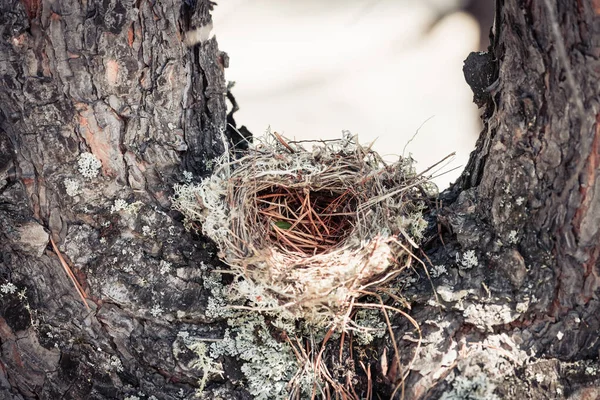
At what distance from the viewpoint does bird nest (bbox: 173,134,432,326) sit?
1.68m

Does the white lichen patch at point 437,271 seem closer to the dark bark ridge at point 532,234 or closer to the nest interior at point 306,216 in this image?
the dark bark ridge at point 532,234

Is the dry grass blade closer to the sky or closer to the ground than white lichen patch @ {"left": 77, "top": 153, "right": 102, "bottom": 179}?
closer to the ground

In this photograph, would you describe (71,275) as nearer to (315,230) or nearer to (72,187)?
(72,187)

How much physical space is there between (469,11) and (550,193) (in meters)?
3.42

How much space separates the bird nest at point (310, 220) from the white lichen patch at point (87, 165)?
10.3 inches

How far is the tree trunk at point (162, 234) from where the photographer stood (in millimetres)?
1524

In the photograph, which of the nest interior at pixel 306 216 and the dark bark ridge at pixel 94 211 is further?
the nest interior at pixel 306 216

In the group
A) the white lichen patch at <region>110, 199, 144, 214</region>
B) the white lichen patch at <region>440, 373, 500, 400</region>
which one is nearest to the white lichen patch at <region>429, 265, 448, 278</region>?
the white lichen patch at <region>440, 373, 500, 400</region>

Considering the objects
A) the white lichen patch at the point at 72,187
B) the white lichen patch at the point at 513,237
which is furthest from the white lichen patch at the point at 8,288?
the white lichen patch at the point at 513,237

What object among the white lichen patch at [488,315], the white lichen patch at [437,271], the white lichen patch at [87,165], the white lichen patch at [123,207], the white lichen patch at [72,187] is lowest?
the white lichen patch at [488,315]

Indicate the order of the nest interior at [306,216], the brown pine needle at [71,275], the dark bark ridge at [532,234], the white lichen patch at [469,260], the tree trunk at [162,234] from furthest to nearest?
1. the nest interior at [306,216]
2. the brown pine needle at [71,275]
3. the white lichen patch at [469,260]
4. the tree trunk at [162,234]
5. the dark bark ridge at [532,234]

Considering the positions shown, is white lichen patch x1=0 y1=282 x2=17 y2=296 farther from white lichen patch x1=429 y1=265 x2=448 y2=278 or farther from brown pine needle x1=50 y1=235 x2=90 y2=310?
white lichen patch x1=429 y1=265 x2=448 y2=278

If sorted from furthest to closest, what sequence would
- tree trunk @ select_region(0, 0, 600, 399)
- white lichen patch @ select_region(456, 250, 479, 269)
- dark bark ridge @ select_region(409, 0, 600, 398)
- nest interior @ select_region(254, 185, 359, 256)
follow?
nest interior @ select_region(254, 185, 359, 256)
white lichen patch @ select_region(456, 250, 479, 269)
tree trunk @ select_region(0, 0, 600, 399)
dark bark ridge @ select_region(409, 0, 600, 398)

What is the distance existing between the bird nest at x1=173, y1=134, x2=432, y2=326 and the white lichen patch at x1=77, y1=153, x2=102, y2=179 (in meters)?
0.26
